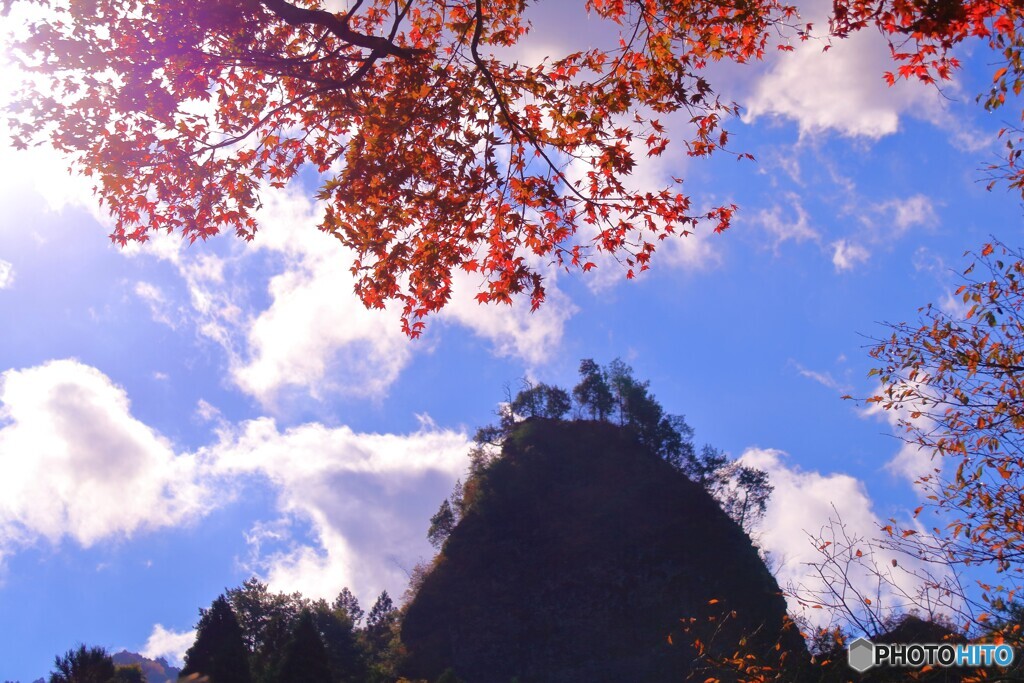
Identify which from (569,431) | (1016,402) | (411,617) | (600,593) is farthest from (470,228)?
(569,431)

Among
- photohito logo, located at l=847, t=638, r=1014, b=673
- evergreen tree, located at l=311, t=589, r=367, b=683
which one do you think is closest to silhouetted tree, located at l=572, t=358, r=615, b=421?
evergreen tree, located at l=311, t=589, r=367, b=683

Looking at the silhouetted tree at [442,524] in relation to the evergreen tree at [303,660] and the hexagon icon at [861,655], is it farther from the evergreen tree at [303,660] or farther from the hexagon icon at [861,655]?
the hexagon icon at [861,655]

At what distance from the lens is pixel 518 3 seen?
10.8 m

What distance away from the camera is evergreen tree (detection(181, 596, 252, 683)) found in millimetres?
35781

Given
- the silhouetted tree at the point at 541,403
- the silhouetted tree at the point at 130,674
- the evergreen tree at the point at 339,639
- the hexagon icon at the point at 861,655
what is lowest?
the silhouetted tree at the point at 130,674

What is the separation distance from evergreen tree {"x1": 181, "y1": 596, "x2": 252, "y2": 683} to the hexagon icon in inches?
1401

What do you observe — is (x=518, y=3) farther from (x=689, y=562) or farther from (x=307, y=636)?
(x=689, y=562)

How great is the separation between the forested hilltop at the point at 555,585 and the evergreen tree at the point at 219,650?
0.08 m

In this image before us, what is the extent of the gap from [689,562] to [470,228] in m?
42.7

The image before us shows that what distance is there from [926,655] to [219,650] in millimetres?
39015

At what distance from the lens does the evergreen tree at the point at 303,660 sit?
32.7m

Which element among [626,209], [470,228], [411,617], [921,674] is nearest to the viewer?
[921,674]

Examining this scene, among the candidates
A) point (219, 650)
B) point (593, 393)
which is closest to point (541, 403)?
point (593, 393)

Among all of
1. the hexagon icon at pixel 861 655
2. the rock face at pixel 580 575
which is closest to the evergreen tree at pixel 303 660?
the rock face at pixel 580 575
